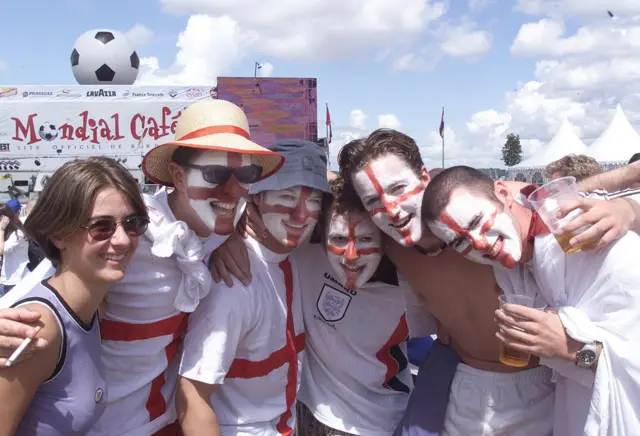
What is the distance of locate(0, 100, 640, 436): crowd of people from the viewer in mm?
1763

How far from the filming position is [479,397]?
2316mm

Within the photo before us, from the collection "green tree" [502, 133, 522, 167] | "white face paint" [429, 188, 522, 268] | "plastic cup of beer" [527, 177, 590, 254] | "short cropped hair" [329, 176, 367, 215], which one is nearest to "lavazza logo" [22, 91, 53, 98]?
"short cropped hair" [329, 176, 367, 215]

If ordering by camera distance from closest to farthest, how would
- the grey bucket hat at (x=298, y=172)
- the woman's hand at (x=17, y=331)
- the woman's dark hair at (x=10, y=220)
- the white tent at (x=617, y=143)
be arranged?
1. the woman's hand at (x=17, y=331)
2. the grey bucket hat at (x=298, y=172)
3. the woman's dark hair at (x=10, y=220)
4. the white tent at (x=617, y=143)

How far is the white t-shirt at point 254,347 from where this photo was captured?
2.14 m

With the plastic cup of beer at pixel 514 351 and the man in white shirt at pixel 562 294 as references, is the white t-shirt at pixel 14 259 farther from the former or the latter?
the plastic cup of beer at pixel 514 351

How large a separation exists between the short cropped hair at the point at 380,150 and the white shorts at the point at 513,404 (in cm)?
96

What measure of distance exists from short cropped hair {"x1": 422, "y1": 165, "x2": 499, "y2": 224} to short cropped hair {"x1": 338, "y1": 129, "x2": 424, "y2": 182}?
7.2 inches

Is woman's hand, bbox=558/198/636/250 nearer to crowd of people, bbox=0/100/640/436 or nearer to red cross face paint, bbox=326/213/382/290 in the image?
crowd of people, bbox=0/100/640/436

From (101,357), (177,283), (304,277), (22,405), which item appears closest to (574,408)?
(304,277)

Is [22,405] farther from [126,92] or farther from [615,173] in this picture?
[126,92]

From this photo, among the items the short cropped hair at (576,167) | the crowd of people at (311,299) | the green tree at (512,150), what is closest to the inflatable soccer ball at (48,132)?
the short cropped hair at (576,167)

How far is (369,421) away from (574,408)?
3.04 ft

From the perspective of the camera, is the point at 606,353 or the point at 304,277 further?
the point at 304,277

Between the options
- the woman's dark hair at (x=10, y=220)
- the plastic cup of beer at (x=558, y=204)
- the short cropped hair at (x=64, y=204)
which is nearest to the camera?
the short cropped hair at (x=64, y=204)
